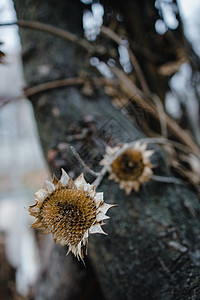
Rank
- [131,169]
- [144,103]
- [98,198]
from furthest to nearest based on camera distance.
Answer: [144,103] → [131,169] → [98,198]

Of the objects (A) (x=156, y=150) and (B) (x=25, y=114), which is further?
(B) (x=25, y=114)

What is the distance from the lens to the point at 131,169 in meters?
0.43

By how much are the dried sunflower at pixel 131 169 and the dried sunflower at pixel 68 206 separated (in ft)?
0.44

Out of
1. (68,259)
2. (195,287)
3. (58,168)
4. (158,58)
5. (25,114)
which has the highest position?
(25,114)

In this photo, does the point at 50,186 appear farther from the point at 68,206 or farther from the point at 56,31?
the point at 56,31

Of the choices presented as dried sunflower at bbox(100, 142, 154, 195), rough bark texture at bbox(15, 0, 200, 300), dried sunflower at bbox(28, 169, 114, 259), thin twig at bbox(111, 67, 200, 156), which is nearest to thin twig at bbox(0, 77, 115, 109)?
Answer: rough bark texture at bbox(15, 0, 200, 300)

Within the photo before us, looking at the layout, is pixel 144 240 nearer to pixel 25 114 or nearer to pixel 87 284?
pixel 87 284

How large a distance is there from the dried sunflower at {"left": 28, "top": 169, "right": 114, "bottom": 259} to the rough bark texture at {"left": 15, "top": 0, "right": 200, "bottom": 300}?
10 centimetres

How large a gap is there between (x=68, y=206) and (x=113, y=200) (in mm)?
173

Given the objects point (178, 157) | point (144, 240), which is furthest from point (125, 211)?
point (178, 157)

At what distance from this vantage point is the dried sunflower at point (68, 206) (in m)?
0.28

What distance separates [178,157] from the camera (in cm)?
65

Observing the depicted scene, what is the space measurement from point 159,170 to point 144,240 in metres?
0.14

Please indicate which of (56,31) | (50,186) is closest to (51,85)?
(56,31)
